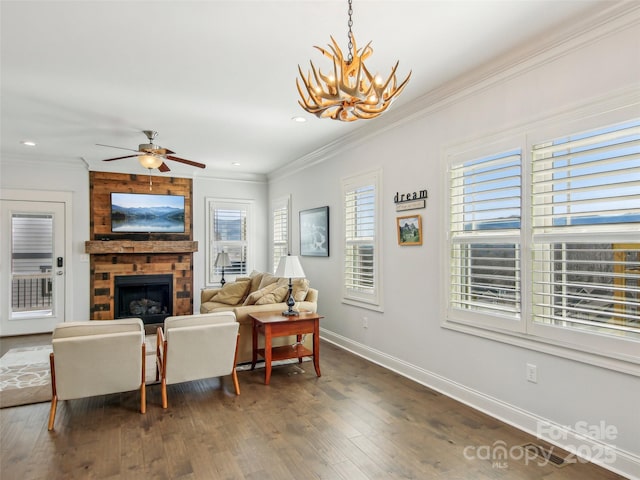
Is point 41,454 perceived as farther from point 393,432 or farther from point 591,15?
point 591,15

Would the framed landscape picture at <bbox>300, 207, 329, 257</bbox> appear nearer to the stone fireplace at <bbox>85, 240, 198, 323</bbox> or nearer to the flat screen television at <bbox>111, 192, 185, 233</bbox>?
the stone fireplace at <bbox>85, 240, 198, 323</bbox>

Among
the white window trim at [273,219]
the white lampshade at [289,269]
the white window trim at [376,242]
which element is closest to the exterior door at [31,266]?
the white window trim at [273,219]

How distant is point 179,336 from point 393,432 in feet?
6.13

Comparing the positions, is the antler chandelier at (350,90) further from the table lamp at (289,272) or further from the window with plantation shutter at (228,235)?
the window with plantation shutter at (228,235)

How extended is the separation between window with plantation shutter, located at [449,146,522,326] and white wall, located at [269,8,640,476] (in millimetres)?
165

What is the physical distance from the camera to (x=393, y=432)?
2.82 metres

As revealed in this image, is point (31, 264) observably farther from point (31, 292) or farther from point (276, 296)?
point (276, 296)

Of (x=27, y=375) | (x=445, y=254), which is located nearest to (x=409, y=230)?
(x=445, y=254)

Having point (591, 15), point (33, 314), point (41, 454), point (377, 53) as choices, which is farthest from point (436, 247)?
point (33, 314)

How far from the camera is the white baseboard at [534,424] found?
2314 millimetres

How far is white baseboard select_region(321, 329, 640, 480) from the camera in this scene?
2.31m

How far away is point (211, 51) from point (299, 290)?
279cm

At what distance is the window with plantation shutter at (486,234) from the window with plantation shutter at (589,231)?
17 centimetres

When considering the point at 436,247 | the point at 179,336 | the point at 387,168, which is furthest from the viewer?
the point at 387,168
